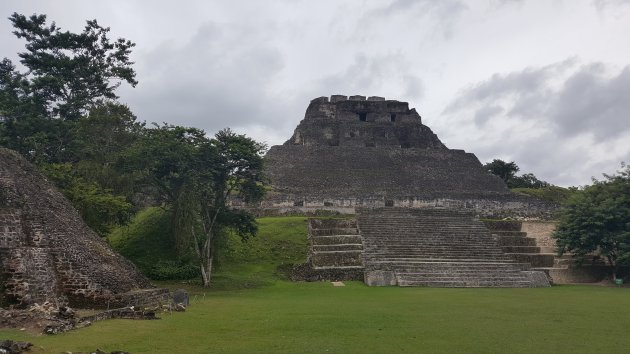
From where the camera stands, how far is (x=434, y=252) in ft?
69.1

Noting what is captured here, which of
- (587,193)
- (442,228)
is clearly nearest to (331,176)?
(442,228)

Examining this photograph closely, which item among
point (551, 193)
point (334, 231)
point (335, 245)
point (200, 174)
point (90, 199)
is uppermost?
point (551, 193)

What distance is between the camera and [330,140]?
37188 mm

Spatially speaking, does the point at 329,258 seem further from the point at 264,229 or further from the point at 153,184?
the point at 153,184

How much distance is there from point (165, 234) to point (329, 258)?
6471 millimetres

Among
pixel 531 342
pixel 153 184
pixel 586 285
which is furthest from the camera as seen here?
pixel 586 285

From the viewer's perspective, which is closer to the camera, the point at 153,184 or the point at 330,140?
the point at 153,184

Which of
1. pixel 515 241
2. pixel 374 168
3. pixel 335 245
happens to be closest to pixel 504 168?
pixel 374 168

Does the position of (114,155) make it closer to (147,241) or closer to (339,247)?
(147,241)

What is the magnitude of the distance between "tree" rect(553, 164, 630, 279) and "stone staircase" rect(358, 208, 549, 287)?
2.08m

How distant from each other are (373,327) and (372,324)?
1.11 feet

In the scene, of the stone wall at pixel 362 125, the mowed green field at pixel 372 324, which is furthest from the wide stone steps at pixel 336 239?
the stone wall at pixel 362 125

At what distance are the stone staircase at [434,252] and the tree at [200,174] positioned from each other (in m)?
5.36

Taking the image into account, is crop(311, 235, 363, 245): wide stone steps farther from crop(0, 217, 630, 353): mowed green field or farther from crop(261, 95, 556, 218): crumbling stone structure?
crop(261, 95, 556, 218): crumbling stone structure
